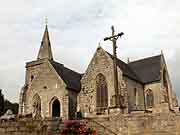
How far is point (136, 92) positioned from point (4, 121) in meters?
19.6

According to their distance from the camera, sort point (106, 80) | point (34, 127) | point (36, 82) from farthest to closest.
→ point (36, 82), point (106, 80), point (34, 127)

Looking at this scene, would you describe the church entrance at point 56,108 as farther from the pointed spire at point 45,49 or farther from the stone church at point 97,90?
the pointed spire at point 45,49

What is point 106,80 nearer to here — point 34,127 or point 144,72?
point 144,72

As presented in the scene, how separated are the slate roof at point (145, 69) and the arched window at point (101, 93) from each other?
3319mm

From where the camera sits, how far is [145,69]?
122ft

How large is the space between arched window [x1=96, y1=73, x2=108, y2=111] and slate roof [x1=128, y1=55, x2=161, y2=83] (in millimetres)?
6594

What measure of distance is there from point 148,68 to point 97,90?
31.5 feet

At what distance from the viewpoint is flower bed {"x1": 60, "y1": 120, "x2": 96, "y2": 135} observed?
1607 cm

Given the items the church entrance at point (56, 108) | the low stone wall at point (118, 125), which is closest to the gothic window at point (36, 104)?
the church entrance at point (56, 108)

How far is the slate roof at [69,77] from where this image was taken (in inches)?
1323

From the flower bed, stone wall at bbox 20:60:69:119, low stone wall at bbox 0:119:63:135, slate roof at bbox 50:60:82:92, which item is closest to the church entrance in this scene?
stone wall at bbox 20:60:69:119

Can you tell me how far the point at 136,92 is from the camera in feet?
107

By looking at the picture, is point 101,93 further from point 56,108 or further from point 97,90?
point 56,108

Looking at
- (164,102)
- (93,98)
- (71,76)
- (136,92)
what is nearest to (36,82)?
(71,76)
